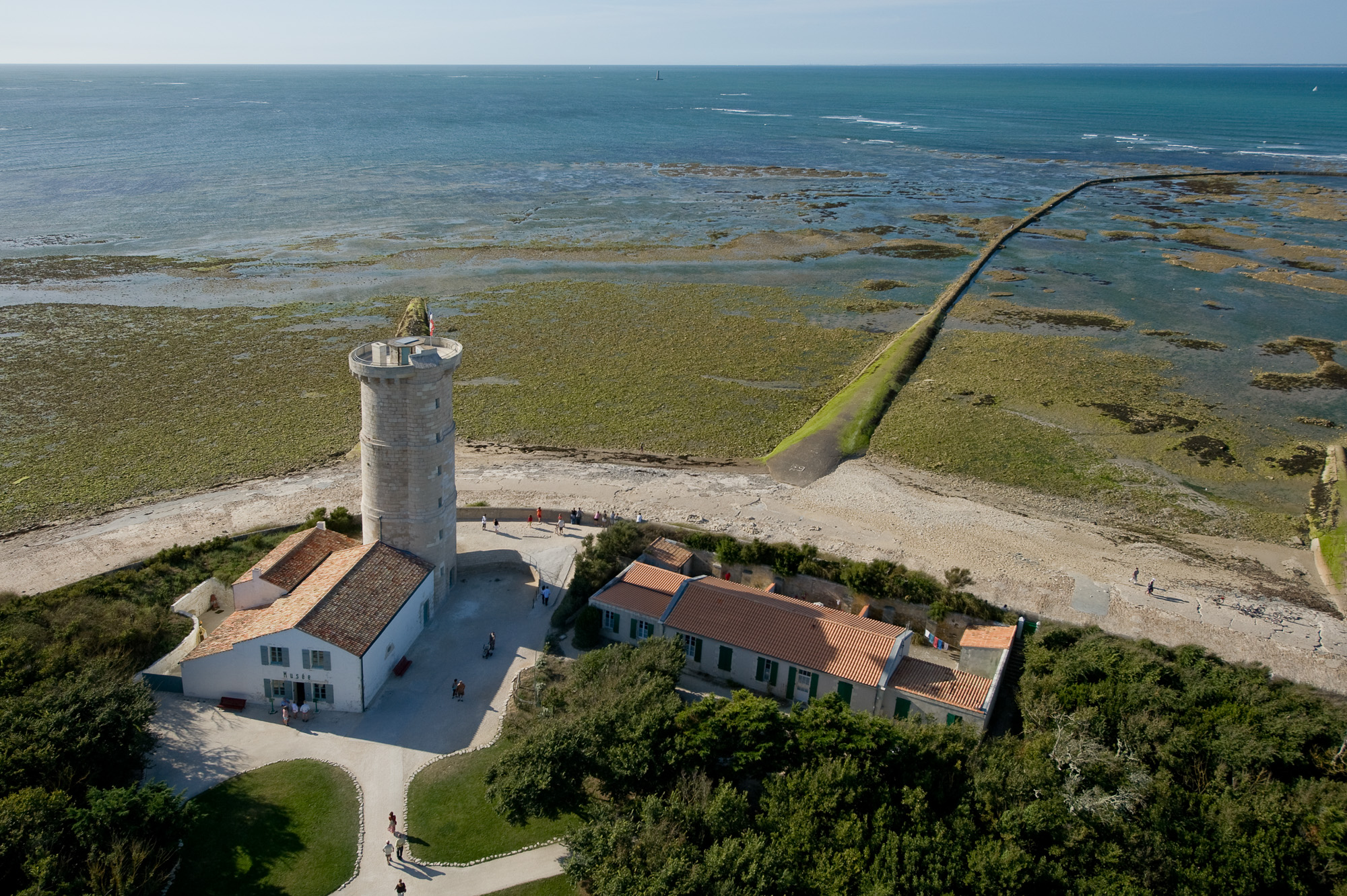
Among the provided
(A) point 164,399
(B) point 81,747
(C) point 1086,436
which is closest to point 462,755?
(B) point 81,747

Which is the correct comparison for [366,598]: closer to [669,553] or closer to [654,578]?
[654,578]

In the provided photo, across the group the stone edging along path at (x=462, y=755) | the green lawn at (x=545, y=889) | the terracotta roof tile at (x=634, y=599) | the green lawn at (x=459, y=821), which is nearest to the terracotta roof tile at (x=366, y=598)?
the stone edging along path at (x=462, y=755)

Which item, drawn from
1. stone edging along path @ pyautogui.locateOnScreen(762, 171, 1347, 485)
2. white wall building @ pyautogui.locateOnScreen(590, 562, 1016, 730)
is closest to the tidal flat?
stone edging along path @ pyautogui.locateOnScreen(762, 171, 1347, 485)

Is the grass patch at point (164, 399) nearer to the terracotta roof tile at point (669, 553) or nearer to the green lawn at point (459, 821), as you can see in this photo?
the terracotta roof tile at point (669, 553)

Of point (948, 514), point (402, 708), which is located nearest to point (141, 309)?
point (402, 708)

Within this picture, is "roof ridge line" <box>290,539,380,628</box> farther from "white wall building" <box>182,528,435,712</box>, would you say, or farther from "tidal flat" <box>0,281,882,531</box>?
"tidal flat" <box>0,281,882,531</box>

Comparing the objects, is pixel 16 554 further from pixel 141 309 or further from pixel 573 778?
pixel 141 309
